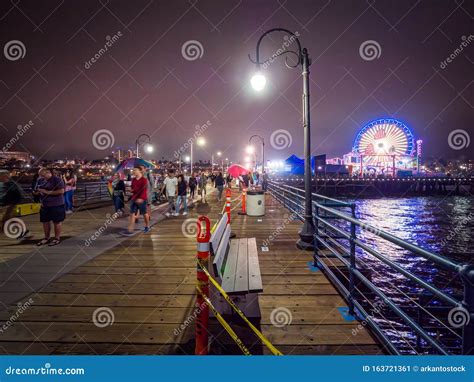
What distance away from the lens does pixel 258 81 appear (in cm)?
792

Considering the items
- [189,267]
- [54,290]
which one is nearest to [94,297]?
[54,290]

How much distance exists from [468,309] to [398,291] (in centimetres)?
694

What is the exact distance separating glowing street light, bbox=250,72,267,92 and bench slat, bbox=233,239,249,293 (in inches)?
177

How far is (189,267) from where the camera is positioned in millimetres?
6098

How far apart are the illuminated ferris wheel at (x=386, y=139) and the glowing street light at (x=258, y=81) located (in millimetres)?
57514

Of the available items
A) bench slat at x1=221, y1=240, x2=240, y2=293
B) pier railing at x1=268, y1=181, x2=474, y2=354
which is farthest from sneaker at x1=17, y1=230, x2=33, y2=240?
pier railing at x1=268, y1=181, x2=474, y2=354

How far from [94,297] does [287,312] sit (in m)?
3.00

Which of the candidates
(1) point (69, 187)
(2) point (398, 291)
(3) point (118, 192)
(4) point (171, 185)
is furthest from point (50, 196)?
(2) point (398, 291)

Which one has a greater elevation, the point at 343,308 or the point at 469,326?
the point at 469,326

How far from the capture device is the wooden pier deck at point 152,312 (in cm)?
331

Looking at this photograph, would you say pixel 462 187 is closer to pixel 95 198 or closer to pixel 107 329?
pixel 95 198

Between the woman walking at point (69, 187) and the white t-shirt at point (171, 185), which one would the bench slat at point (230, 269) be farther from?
the woman walking at point (69, 187)

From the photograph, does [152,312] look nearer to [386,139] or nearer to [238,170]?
[238,170]
